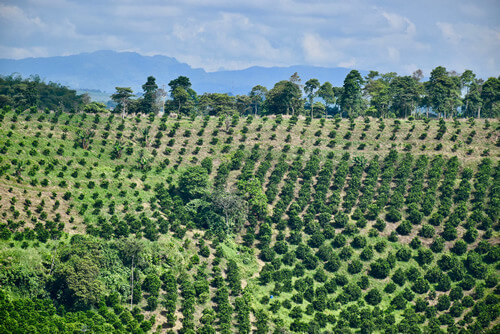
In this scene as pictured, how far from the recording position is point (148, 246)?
91.0 metres

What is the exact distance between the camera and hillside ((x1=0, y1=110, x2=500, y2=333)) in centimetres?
7969

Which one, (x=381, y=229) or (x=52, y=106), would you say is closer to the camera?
(x=381, y=229)

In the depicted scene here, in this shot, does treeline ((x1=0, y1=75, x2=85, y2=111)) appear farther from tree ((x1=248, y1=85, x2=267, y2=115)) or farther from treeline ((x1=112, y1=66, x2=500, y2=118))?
tree ((x1=248, y1=85, x2=267, y2=115))

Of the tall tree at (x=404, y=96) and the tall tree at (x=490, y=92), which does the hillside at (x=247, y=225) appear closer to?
the tall tree at (x=490, y=92)

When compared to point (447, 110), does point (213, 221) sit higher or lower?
lower

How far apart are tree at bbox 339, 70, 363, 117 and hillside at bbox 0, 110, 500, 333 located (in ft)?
47.8

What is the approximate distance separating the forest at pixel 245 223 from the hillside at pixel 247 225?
33 cm

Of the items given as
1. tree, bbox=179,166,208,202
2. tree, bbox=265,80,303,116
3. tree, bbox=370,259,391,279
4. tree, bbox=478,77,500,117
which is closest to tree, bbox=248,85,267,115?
tree, bbox=265,80,303,116

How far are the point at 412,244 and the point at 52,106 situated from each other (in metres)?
125

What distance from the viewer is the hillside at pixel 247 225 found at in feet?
261

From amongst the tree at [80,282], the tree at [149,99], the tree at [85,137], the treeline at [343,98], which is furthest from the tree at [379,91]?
the tree at [80,282]

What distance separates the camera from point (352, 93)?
506ft

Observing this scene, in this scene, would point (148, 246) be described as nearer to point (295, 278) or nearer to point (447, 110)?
point (295, 278)

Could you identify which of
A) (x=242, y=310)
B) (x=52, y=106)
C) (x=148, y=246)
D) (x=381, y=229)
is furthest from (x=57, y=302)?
(x=52, y=106)
